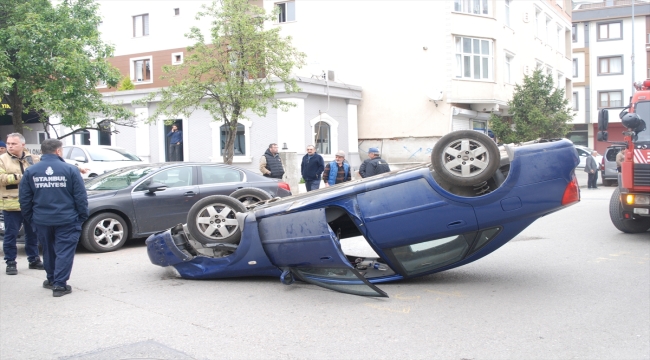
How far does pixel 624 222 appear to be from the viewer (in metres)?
10.7

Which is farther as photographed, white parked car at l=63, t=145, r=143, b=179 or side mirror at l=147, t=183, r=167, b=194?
white parked car at l=63, t=145, r=143, b=179

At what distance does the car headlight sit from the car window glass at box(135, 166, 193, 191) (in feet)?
23.8

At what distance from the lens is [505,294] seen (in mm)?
6406

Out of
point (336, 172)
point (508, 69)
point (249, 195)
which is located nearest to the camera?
point (249, 195)

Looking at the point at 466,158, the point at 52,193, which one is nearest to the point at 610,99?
the point at 466,158

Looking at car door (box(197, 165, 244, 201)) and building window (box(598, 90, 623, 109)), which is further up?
building window (box(598, 90, 623, 109))

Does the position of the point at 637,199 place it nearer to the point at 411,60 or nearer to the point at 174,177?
the point at 174,177

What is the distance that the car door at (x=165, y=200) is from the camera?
31.9ft

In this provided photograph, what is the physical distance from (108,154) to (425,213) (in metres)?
14.3

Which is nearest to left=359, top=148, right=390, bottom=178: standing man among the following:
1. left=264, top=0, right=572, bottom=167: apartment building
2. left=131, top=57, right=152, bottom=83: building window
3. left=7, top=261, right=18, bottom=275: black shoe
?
left=7, top=261, right=18, bottom=275: black shoe

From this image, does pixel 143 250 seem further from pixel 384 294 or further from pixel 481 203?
pixel 481 203

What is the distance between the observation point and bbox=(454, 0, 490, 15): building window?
28.0 metres

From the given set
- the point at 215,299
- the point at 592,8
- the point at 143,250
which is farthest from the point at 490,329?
the point at 592,8

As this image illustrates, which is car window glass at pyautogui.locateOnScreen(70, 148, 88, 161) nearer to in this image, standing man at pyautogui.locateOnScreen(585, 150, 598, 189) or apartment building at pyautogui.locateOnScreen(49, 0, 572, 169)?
apartment building at pyautogui.locateOnScreen(49, 0, 572, 169)
